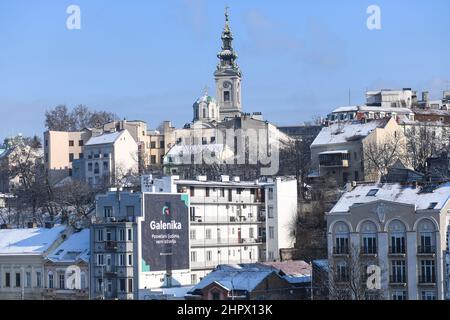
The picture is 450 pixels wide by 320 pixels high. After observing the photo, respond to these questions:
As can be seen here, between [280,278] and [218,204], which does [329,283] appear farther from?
[218,204]

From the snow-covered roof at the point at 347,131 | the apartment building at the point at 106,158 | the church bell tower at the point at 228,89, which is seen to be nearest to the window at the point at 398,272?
the snow-covered roof at the point at 347,131

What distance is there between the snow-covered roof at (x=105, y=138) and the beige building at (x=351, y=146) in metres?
7.29

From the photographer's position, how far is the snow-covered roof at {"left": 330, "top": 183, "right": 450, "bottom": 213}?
52.1 ft

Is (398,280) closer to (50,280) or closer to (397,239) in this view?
(397,239)

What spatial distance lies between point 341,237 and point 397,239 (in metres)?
1.00

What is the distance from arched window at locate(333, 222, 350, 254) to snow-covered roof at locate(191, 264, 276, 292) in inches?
45.8

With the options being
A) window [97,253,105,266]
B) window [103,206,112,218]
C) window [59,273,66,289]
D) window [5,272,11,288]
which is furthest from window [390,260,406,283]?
window [5,272,11,288]

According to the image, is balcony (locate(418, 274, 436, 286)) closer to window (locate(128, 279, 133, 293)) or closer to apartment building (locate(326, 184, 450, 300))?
apartment building (locate(326, 184, 450, 300))

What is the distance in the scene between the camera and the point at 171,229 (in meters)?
19.9

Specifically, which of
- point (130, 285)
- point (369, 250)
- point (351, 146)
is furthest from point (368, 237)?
point (351, 146)

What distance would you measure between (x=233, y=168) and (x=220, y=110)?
740 inches

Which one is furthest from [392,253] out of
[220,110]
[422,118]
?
[220,110]
